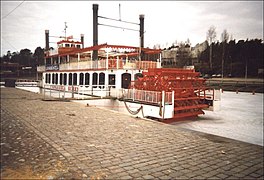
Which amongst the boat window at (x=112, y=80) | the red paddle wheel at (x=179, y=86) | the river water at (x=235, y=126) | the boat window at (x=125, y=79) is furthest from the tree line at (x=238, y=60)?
the boat window at (x=112, y=80)

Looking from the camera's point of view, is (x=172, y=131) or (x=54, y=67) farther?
(x=54, y=67)

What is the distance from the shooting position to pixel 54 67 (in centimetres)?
2306

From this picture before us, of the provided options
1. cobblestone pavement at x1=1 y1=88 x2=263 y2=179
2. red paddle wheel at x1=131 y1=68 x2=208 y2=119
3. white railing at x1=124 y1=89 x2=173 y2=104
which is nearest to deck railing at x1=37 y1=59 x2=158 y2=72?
red paddle wheel at x1=131 y1=68 x2=208 y2=119

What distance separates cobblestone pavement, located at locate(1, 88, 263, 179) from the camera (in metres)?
3.91

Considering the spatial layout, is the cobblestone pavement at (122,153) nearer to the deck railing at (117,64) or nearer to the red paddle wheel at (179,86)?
the red paddle wheel at (179,86)

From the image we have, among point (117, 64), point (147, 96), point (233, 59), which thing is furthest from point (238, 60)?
point (147, 96)

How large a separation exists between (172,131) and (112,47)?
8.99m

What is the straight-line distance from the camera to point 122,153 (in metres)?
4.85

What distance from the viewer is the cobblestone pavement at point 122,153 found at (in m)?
3.91

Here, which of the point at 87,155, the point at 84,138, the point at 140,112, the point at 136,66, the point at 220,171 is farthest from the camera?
the point at 136,66

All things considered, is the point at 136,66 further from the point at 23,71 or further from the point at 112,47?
the point at 23,71

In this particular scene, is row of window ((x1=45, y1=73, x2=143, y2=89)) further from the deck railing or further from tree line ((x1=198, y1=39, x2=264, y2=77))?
tree line ((x1=198, y1=39, x2=264, y2=77))

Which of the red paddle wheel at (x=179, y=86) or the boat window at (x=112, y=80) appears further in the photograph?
the boat window at (x=112, y=80)

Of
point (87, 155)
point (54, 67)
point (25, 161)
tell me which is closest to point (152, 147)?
point (87, 155)
